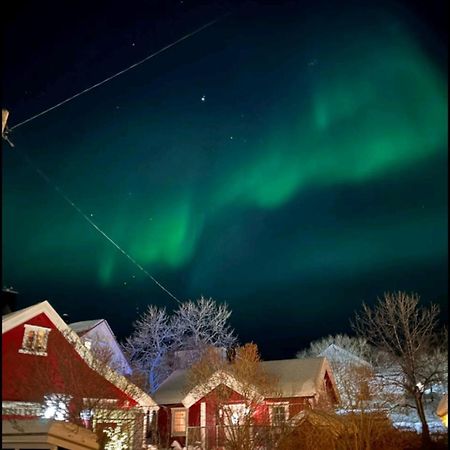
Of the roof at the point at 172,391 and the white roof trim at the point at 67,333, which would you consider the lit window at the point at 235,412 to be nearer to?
the white roof trim at the point at 67,333

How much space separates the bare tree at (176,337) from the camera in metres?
45.6

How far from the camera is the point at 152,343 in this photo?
154 feet

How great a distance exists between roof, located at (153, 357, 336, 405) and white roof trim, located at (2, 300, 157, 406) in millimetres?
9907

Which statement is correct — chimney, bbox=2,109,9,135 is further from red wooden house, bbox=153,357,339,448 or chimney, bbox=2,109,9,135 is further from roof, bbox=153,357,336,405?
roof, bbox=153,357,336,405

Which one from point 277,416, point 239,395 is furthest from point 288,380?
point 277,416

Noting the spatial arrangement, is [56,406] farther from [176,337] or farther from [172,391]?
[176,337]

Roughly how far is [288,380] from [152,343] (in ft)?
55.9

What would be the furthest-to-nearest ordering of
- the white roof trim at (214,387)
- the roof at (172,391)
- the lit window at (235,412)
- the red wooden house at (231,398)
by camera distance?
1. the roof at (172,391)
2. the red wooden house at (231,398)
3. the white roof trim at (214,387)
4. the lit window at (235,412)

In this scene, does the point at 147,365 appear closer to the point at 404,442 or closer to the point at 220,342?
the point at 220,342

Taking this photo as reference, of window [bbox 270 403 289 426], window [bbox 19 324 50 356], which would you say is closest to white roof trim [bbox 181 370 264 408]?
window [bbox 270 403 289 426]

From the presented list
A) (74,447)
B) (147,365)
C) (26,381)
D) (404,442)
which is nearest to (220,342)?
(147,365)

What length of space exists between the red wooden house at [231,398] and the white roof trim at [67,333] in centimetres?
566

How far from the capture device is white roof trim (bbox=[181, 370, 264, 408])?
26.9m

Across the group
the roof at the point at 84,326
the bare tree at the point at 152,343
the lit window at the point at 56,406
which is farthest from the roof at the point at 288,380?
the lit window at the point at 56,406
